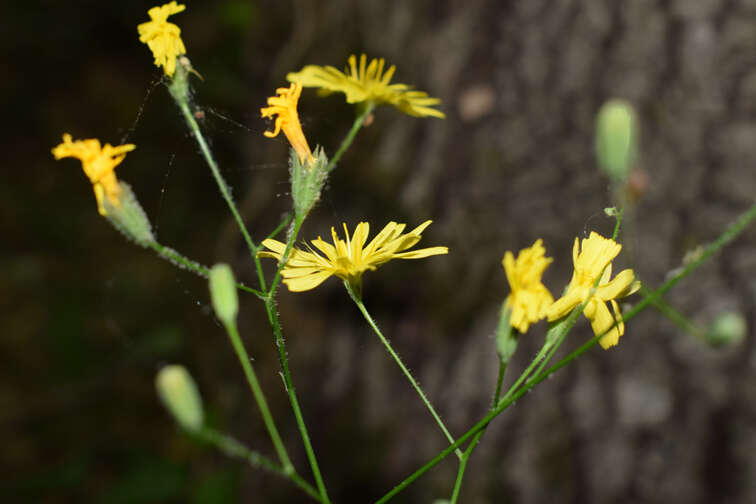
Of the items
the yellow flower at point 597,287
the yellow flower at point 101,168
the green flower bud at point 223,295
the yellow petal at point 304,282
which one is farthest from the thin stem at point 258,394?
the yellow flower at point 597,287

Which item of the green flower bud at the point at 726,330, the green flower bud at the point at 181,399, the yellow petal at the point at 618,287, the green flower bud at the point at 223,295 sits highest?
the green flower bud at the point at 223,295

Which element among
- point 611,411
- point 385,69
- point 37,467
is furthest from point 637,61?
point 37,467

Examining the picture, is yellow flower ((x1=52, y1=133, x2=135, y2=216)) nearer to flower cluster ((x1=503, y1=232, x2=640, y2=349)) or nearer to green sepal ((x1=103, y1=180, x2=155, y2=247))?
green sepal ((x1=103, y1=180, x2=155, y2=247))

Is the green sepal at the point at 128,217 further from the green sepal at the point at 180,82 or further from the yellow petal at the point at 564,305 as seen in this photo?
the yellow petal at the point at 564,305

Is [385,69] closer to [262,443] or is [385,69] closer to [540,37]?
[540,37]

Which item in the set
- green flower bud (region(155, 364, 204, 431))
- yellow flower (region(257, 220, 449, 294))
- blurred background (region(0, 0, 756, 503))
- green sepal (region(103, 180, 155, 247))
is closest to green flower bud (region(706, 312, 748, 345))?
blurred background (region(0, 0, 756, 503))
